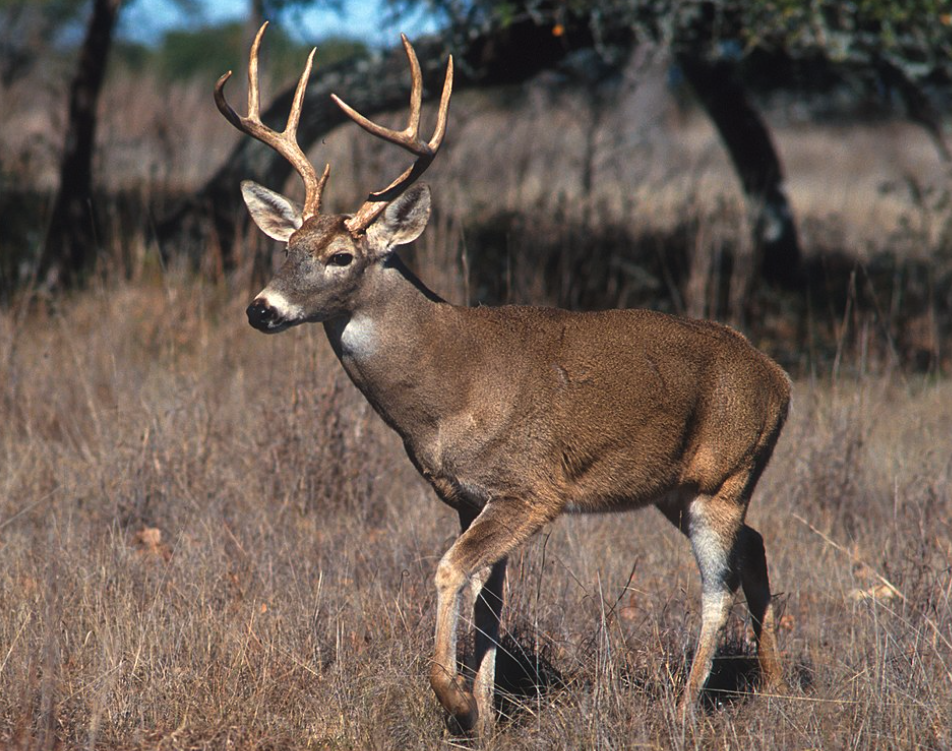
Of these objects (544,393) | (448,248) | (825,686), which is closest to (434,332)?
(544,393)

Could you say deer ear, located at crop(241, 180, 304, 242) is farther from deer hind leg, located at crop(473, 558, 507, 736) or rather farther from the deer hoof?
the deer hoof

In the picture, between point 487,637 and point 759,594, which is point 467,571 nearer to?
point 487,637

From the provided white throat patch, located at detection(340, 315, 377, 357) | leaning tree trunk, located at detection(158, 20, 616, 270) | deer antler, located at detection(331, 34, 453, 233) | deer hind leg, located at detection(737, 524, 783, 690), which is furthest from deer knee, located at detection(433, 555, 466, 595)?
leaning tree trunk, located at detection(158, 20, 616, 270)

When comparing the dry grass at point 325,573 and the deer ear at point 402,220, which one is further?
the deer ear at point 402,220

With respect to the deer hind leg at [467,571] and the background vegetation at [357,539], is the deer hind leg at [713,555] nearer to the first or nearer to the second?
the background vegetation at [357,539]

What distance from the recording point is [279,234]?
453 cm

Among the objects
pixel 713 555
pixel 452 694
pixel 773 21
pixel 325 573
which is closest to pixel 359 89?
pixel 773 21

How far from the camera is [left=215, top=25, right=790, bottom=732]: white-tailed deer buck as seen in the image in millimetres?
4133

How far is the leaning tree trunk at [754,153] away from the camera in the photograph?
1152 cm

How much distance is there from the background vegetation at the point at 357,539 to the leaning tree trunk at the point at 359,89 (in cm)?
37

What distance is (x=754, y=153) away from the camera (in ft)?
38.6

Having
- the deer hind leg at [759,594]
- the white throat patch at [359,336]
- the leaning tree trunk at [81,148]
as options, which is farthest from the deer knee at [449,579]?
the leaning tree trunk at [81,148]

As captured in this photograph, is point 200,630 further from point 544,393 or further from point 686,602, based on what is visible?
point 686,602

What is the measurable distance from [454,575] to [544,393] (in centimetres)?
74
